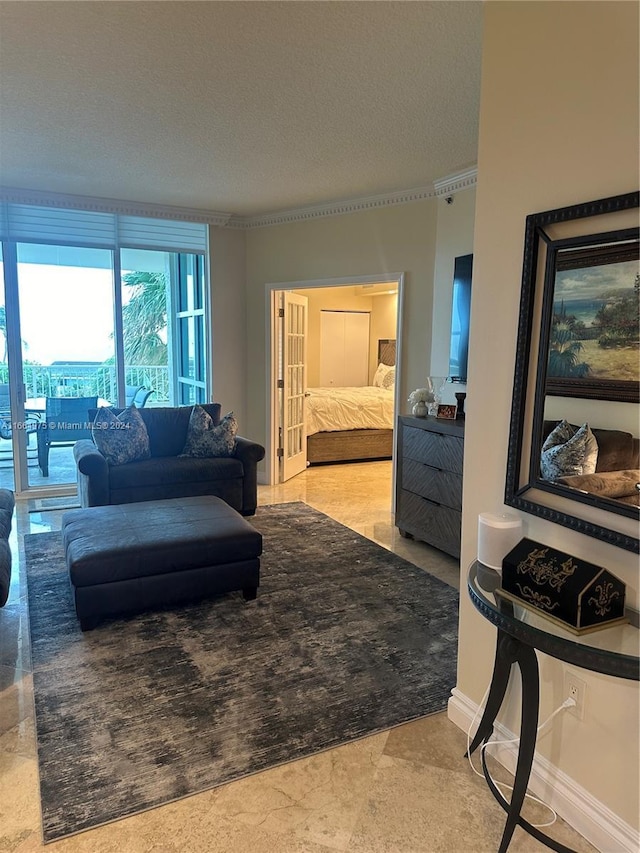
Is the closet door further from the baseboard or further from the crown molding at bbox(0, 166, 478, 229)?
the baseboard

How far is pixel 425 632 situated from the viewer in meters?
2.96

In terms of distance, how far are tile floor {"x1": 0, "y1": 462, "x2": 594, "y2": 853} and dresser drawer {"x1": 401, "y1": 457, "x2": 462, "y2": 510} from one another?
173 cm

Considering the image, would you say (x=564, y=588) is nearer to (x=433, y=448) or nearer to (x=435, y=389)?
(x=433, y=448)

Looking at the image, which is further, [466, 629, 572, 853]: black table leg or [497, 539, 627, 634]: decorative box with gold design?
[466, 629, 572, 853]: black table leg

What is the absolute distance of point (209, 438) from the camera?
4957mm

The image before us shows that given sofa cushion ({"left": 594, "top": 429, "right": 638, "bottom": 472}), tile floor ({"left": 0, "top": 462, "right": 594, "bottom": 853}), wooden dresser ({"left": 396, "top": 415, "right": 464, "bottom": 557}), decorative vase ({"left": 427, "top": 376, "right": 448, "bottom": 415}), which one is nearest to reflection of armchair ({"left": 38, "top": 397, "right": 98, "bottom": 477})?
wooden dresser ({"left": 396, "top": 415, "right": 464, "bottom": 557})

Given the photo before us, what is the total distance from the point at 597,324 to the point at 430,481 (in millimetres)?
2522

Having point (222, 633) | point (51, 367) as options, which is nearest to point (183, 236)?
point (51, 367)

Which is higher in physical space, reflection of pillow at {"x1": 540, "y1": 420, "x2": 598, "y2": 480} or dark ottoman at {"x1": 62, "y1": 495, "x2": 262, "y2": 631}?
reflection of pillow at {"x1": 540, "y1": 420, "x2": 598, "y2": 480}

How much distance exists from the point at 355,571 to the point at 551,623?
7.54 ft

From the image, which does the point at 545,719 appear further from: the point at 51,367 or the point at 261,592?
the point at 51,367

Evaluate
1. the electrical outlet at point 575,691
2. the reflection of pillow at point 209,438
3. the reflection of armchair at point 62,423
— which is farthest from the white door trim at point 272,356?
the electrical outlet at point 575,691

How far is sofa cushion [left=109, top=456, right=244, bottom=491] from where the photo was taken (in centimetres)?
448

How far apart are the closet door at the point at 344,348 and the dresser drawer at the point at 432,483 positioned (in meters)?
4.91
